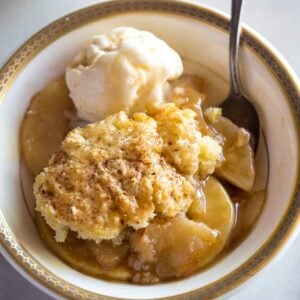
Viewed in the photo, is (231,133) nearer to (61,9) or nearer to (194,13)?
(194,13)

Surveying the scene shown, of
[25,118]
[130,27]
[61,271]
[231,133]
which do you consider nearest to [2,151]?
[25,118]

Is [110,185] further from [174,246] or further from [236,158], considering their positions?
[236,158]

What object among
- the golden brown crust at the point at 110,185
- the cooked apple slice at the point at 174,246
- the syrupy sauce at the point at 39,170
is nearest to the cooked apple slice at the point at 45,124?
the syrupy sauce at the point at 39,170

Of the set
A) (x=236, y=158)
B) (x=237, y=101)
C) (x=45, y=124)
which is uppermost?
(x=237, y=101)

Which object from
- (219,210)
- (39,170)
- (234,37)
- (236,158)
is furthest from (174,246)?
(234,37)

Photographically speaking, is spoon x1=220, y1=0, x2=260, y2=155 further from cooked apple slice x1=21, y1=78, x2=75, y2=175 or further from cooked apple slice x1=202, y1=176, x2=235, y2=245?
cooked apple slice x1=21, y1=78, x2=75, y2=175

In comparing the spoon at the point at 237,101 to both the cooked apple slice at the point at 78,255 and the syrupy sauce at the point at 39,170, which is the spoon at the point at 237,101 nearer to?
the syrupy sauce at the point at 39,170

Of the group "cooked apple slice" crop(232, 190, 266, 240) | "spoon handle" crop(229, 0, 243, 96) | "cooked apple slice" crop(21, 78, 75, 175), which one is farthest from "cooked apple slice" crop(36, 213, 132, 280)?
"spoon handle" crop(229, 0, 243, 96)

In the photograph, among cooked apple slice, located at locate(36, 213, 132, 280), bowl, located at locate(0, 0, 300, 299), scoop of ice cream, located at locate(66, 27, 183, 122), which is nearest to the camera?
bowl, located at locate(0, 0, 300, 299)
